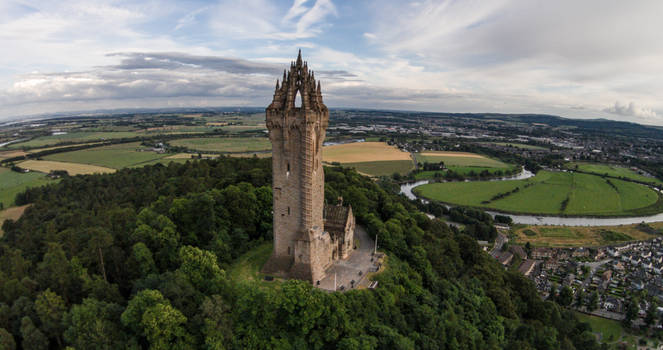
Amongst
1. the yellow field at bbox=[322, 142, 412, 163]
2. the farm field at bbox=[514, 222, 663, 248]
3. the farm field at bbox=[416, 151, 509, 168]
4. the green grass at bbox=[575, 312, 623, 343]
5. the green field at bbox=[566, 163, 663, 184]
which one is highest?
the yellow field at bbox=[322, 142, 412, 163]

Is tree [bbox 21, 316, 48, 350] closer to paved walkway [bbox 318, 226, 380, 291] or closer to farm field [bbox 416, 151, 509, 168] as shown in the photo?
paved walkway [bbox 318, 226, 380, 291]

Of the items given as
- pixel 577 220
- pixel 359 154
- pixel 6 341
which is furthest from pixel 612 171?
pixel 6 341

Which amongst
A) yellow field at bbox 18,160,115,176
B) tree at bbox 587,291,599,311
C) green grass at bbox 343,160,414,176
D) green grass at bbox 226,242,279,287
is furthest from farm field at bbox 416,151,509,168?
green grass at bbox 226,242,279,287

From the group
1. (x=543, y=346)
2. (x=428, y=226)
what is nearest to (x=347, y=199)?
(x=428, y=226)

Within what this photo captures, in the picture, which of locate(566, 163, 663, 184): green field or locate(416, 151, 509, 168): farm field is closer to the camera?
locate(566, 163, 663, 184): green field

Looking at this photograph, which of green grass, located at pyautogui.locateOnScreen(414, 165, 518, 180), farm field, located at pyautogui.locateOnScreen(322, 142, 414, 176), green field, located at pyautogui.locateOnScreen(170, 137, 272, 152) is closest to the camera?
farm field, located at pyautogui.locateOnScreen(322, 142, 414, 176)

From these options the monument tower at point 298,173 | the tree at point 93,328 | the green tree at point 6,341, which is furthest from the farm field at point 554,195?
the green tree at point 6,341

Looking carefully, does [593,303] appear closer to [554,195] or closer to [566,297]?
[566,297]
